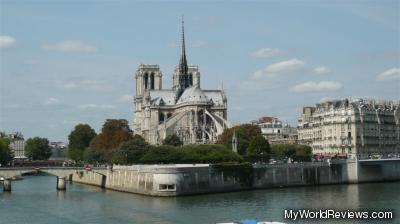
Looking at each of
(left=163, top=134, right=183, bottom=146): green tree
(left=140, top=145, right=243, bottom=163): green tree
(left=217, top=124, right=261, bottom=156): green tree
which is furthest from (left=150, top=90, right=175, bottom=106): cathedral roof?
(left=140, top=145, right=243, bottom=163): green tree

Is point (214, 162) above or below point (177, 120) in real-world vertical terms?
below

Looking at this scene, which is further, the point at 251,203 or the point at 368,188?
the point at 368,188

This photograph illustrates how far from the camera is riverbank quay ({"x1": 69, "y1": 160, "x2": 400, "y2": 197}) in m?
62.6

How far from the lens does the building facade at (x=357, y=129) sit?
97562mm

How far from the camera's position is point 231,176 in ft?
225

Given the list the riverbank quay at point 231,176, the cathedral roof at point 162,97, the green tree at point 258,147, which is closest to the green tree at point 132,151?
the riverbank quay at point 231,176

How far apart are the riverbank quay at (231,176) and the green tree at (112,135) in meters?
20.9

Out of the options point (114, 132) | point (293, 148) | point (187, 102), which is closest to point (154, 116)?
point (187, 102)

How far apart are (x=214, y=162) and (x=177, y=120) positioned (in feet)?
173

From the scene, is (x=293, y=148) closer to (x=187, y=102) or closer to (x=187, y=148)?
(x=187, y=148)

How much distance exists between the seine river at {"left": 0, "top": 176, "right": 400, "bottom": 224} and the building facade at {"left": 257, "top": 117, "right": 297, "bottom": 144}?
6228 cm

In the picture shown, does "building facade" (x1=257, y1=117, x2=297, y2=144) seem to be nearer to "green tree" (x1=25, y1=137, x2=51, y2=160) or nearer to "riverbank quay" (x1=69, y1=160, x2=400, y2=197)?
"green tree" (x1=25, y1=137, x2=51, y2=160)

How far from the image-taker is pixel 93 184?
85.7 m

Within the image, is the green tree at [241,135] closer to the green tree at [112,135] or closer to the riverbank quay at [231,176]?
the green tree at [112,135]
